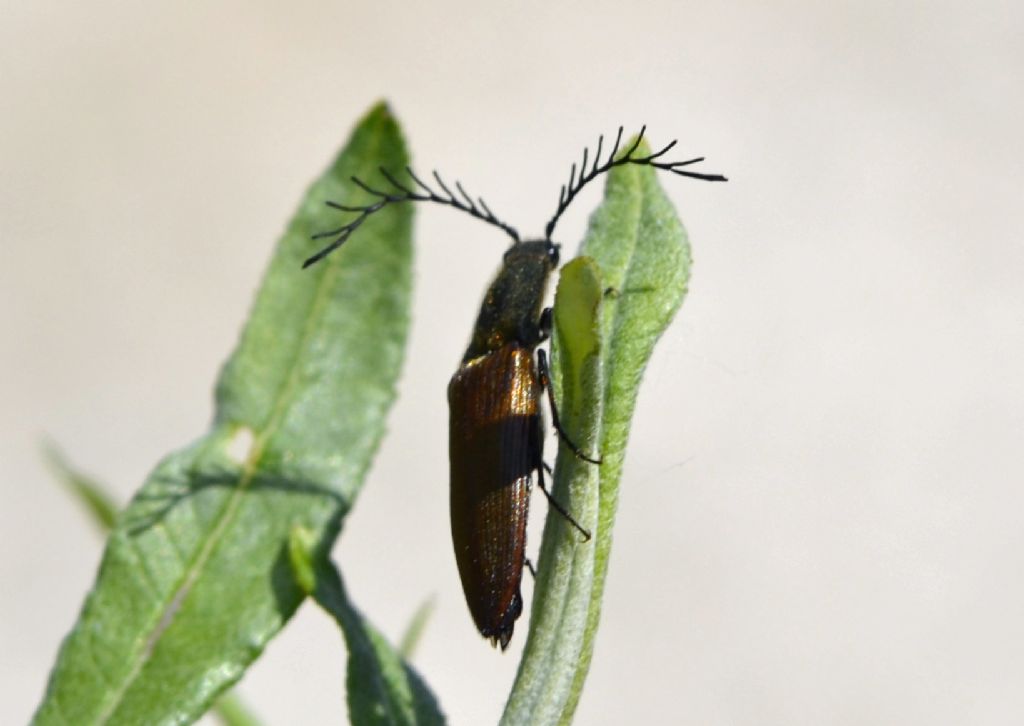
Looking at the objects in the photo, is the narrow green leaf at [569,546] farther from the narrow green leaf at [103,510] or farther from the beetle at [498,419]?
the narrow green leaf at [103,510]

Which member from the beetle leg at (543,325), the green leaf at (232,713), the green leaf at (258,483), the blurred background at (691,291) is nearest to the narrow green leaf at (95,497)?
the green leaf at (258,483)

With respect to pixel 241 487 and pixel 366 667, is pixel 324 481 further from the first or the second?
pixel 366 667

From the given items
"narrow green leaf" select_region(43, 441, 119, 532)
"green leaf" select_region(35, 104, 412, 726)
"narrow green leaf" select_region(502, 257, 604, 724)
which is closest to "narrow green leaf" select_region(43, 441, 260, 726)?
"narrow green leaf" select_region(43, 441, 119, 532)

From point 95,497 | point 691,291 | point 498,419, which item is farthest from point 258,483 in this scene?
point 691,291

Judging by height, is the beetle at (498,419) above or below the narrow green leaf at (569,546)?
above

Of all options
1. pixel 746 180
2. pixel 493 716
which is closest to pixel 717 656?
pixel 493 716
